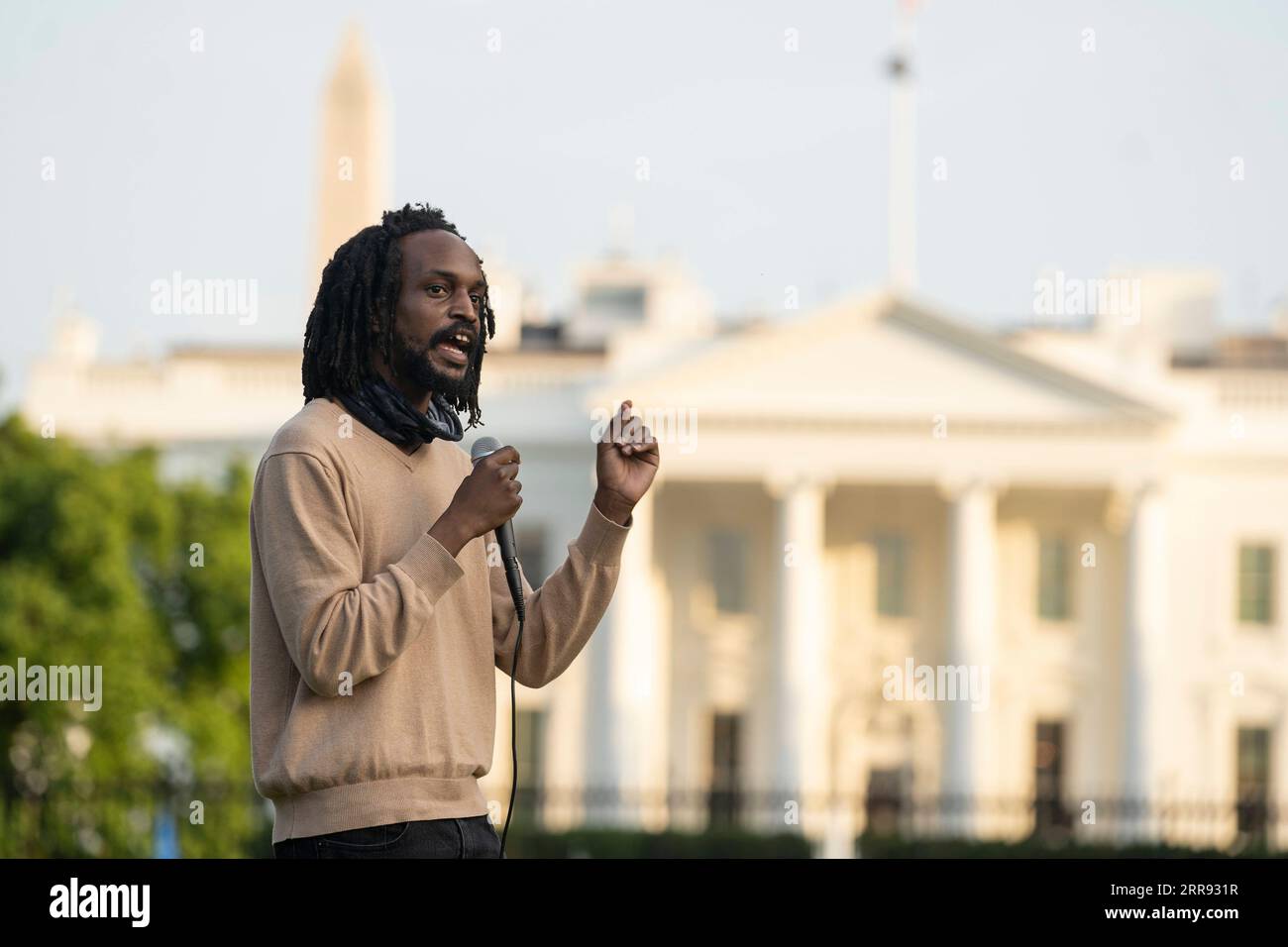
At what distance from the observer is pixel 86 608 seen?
29.3m

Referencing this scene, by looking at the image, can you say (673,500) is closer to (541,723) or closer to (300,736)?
(541,723)

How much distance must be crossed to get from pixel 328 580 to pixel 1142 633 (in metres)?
40.8

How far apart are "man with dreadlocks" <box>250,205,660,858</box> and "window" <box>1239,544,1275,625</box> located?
139ft

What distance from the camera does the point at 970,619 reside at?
42812 millimetres

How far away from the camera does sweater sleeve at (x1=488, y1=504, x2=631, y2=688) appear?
4.11m

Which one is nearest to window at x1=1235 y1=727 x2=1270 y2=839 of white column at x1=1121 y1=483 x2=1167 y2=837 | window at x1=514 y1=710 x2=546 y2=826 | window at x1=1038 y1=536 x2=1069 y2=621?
white column at x1=1121 y1=483 x2=1167 y2=837

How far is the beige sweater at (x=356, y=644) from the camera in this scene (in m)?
3.63

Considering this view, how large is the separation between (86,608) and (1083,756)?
22108 mm

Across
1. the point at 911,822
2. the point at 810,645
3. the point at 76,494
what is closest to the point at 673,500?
the point at 810,645

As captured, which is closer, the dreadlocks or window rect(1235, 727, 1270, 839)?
the dreadlocks

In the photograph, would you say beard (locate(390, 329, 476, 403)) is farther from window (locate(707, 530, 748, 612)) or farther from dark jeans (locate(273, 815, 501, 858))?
window (locate(707, 530, 748, 612))

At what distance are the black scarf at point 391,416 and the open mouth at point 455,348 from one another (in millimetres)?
103
